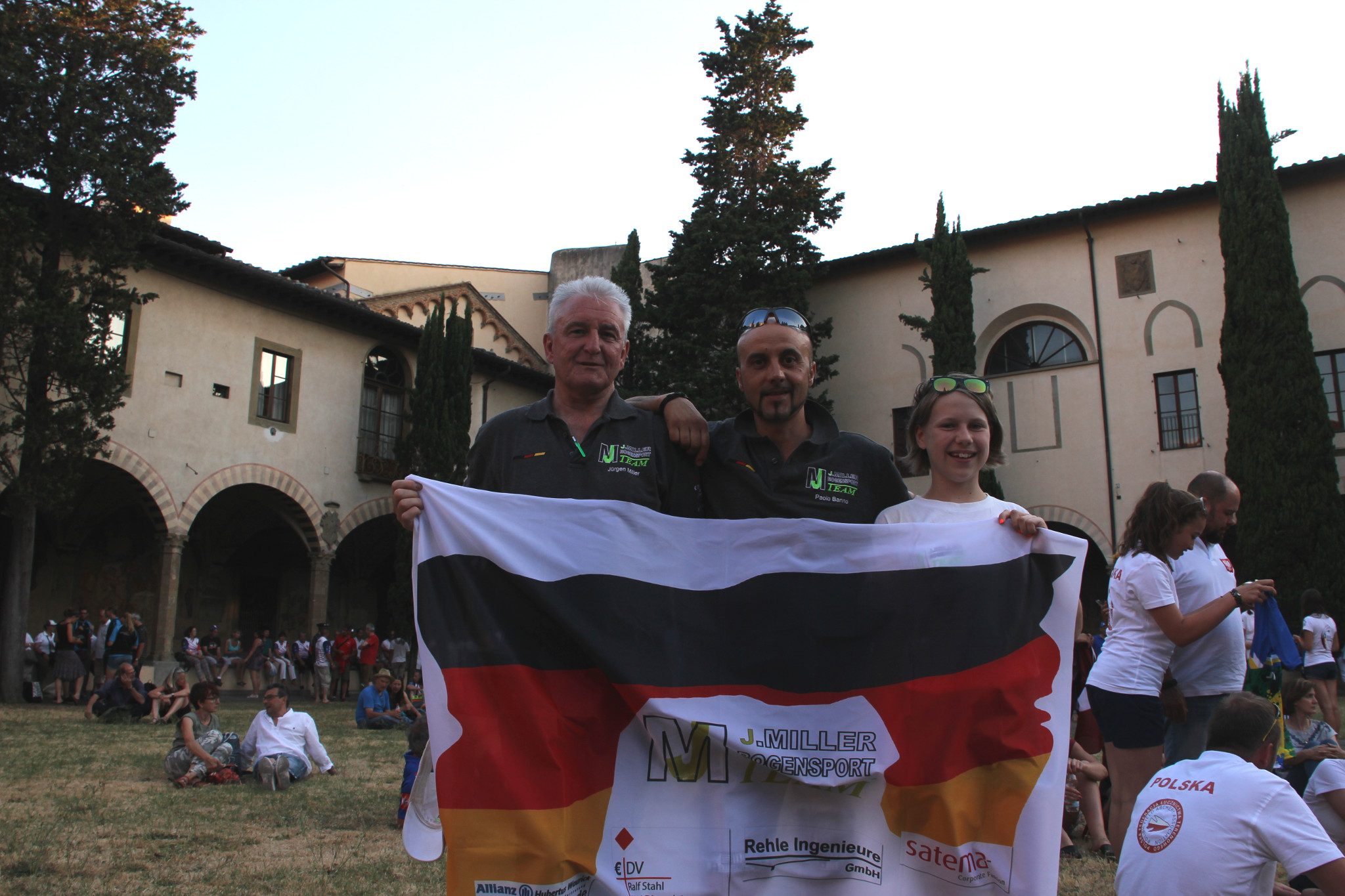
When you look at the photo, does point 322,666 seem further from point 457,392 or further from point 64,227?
point 64,227

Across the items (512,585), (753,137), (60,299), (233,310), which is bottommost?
(512,585)

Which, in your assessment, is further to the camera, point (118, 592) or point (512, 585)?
point (118, 592)

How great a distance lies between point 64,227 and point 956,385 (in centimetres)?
2023

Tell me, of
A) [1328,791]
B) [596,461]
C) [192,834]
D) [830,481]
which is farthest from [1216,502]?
[192,834]

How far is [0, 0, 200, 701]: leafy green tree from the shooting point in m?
17.9

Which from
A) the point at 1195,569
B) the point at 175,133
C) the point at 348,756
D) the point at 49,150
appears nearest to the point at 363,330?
the point at 175,133

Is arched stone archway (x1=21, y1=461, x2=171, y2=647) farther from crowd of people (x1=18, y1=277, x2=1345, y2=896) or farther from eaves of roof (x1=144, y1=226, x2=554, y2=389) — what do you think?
crowd of people (x1=18, y1=277, x2=1345, y2=896)

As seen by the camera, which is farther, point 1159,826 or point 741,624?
point 1159,826

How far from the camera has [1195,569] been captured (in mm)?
4395

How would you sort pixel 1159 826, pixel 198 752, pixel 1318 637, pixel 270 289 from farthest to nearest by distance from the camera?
1. pixel 270 289
2. pixel 1318 637
3. pixel 198 752
4. pixel 1159 826

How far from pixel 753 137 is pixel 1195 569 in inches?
1038

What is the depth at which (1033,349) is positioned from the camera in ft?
89.8

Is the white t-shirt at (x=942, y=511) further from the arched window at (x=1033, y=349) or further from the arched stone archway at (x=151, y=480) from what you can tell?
the arched window at (x=1033, y=349)

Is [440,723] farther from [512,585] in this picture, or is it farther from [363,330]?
[363,330]
